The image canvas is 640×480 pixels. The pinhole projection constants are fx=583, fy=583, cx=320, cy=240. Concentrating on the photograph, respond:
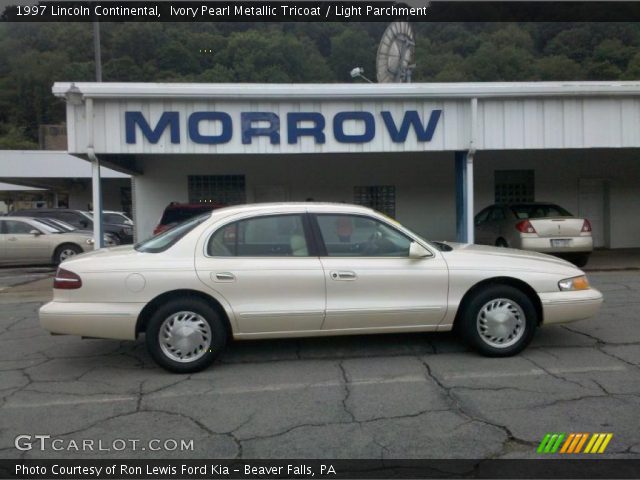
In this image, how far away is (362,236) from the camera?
5625 mm

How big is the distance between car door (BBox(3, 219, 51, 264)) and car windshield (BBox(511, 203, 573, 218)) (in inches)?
460

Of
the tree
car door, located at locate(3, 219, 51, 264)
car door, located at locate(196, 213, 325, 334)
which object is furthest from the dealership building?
the tree

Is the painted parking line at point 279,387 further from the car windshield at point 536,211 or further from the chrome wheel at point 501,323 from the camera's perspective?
the car windshield at point 536,211

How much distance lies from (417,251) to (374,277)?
471 millimetres

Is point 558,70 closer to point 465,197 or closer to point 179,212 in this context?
point 465,197

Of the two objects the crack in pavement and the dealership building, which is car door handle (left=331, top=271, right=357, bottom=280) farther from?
the dealership building

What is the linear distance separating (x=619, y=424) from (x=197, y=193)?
43.1 ft

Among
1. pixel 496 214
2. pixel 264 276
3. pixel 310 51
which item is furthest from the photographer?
pixel 310 51

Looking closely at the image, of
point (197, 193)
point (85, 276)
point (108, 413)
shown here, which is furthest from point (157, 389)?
point (197, 193)

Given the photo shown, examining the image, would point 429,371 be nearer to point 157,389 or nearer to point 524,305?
point 524,305

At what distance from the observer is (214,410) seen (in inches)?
175

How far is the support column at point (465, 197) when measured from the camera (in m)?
11.6

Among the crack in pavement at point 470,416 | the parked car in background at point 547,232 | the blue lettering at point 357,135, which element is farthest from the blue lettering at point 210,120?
the crack in pavement at point 470,416

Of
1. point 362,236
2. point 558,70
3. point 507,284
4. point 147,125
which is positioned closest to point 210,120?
point 147,125
